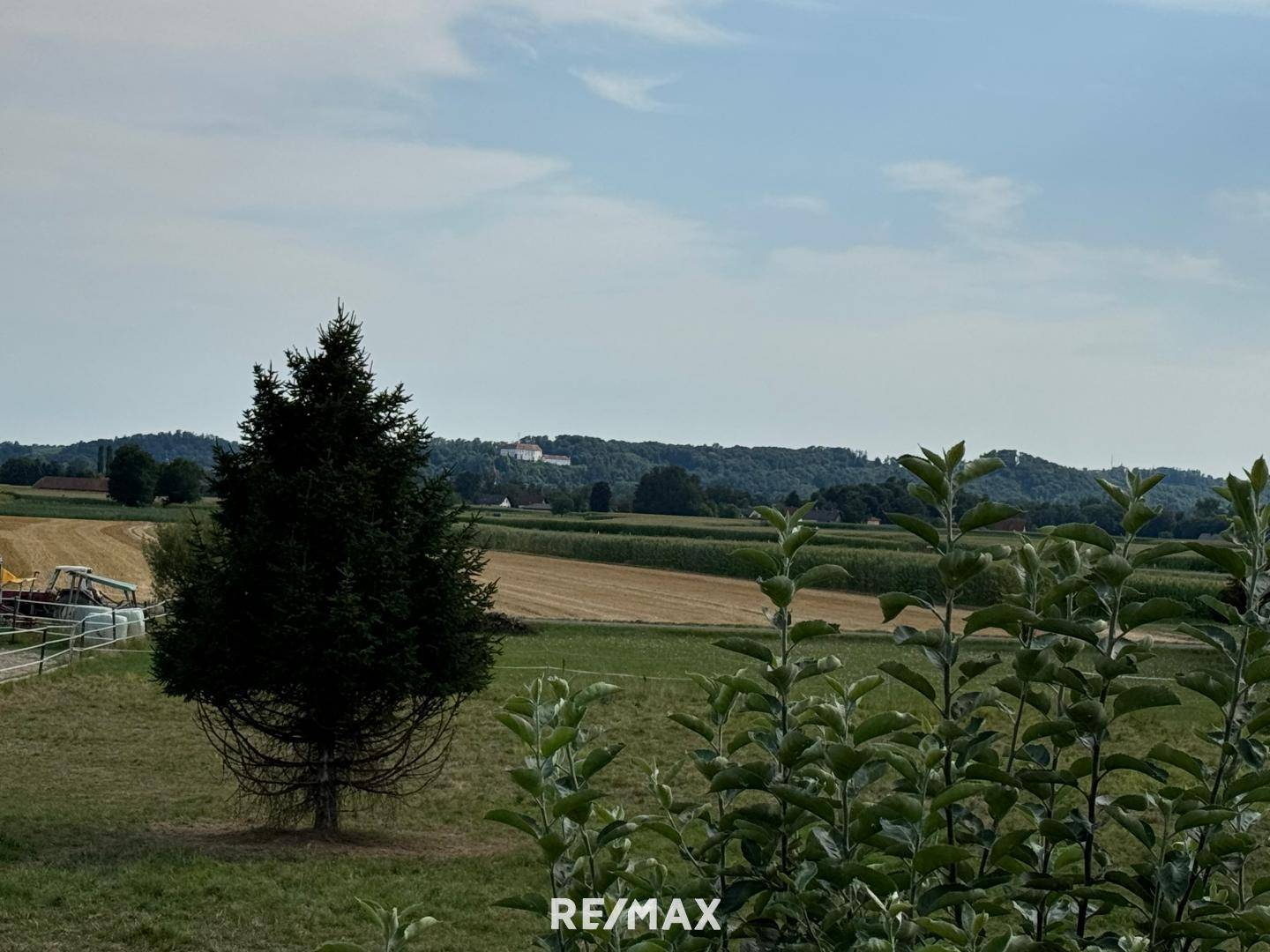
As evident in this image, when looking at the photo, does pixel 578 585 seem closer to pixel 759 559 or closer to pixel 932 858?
pixel 759 559

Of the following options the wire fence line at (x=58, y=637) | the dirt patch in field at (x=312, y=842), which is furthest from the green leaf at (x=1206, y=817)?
the wire fence line at (x=58, y=637)

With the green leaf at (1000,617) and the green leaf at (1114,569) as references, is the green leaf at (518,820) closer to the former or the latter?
the green leaf at (1000,617)

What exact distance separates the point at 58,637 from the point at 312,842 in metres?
22.4

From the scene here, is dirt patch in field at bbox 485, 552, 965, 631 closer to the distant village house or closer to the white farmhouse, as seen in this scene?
the distant village house

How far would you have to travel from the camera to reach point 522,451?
7426 inches

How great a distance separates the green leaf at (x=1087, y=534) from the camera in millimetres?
3008

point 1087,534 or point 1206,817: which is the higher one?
point 1087,534

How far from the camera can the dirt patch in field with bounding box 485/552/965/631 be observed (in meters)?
49.6

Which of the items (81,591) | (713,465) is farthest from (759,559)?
(713,465)

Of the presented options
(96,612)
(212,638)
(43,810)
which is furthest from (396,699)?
(96,612)

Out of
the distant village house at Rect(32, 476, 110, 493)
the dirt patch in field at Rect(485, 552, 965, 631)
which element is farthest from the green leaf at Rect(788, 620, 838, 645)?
the distant village house at Rect(32, 476, 110, 493)

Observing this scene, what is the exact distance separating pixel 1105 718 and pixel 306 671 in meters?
12.2

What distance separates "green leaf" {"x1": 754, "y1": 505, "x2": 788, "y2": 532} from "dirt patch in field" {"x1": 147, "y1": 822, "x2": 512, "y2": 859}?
1220cm

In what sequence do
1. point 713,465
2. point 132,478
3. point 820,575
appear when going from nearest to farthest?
point 820,575, point 132,478, point 713,465
